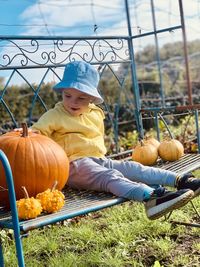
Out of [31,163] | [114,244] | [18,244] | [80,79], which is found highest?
[80,79]

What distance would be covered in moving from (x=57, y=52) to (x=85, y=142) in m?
1.03

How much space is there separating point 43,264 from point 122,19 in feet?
14.5

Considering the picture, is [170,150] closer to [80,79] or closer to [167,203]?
[80,79]

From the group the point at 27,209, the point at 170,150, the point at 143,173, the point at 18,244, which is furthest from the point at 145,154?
the point at 18,244

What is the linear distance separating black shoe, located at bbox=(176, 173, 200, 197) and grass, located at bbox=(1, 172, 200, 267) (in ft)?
1.40

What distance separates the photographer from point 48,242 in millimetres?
3082

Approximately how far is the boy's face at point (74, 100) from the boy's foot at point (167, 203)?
794 mm

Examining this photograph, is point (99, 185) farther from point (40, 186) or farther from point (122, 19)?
point (122, 19)

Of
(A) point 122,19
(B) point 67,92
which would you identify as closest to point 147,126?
(A) point 122,19

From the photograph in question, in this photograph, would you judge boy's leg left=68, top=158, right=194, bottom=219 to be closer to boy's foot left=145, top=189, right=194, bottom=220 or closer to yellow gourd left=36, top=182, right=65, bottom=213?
boy's foot left=145, top=189, right=194, bottom=220

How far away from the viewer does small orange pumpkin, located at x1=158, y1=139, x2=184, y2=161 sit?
10.9 ft

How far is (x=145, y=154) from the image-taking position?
3260mm

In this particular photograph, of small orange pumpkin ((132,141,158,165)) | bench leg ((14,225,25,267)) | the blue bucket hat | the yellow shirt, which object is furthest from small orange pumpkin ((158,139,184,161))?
bench leg ((14,225,25,267))

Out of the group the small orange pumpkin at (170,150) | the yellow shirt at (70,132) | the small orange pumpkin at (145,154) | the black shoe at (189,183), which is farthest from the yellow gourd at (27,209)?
the small orange pumpkin at (170,150)
